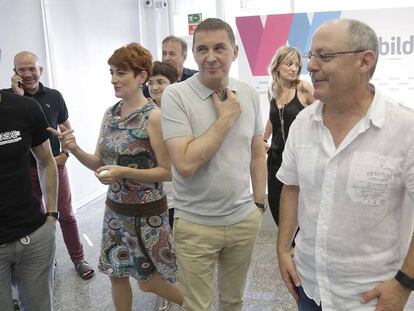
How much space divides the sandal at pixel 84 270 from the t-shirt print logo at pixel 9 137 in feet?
5.49

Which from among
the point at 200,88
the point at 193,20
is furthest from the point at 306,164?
the point at 193,20

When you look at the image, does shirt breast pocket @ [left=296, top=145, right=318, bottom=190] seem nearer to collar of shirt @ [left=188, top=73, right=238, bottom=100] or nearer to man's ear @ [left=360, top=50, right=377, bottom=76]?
man's ear @ [left=360, top=50, right=377, bottom=76]

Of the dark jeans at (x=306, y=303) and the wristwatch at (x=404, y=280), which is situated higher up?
the wristwatch at (x=404, y=280)

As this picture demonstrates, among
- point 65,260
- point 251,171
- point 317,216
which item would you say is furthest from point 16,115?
point 65,260

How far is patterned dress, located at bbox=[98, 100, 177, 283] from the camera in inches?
73.9

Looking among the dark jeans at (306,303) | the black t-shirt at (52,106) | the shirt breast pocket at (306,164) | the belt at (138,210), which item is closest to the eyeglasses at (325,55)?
the shirt breast pocket at (306,164)

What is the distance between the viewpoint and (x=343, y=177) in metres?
1.21

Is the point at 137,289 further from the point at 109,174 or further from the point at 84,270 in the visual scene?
the point at 109,174

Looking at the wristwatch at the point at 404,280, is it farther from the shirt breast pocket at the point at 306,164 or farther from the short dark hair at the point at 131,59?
the short dark hair at the point at 131,59

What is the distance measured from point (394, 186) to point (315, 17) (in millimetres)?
3306

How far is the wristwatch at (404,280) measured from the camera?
116 cm

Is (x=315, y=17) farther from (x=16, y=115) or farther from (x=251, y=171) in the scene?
(x=16, y=115)

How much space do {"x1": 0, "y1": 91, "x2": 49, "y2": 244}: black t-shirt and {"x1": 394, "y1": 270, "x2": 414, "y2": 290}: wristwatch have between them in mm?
1367

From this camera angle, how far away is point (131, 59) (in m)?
1.92
